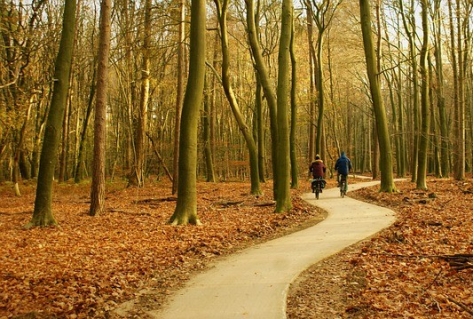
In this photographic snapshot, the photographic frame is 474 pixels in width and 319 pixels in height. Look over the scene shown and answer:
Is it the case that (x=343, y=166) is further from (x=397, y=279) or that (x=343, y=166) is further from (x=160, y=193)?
(x=397, y=279)

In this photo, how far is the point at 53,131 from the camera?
1142cm

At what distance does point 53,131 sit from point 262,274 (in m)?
7.54

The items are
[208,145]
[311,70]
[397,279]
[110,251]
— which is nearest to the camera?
[397,279]

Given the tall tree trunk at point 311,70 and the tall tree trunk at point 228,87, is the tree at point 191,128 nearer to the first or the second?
the tall tree trunk at point 228,87

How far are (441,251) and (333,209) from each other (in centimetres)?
618

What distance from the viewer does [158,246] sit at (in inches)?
351

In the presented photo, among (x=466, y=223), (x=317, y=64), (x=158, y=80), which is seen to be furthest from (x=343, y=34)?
(x=466, y=223)

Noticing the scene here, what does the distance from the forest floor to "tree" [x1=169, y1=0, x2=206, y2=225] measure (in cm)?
63

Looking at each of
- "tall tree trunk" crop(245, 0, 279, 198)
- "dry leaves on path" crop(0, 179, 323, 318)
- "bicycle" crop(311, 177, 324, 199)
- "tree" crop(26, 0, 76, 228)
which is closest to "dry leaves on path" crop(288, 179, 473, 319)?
"dry leaves on path" crop(0, 179, 323, 318)

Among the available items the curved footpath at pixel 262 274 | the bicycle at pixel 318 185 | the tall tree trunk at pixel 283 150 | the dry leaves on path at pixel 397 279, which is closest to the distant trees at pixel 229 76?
the tall tree trunk at pixel 283 150

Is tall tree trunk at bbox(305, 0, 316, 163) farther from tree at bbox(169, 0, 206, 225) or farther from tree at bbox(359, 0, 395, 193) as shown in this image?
tree at bbox(169, 0, 206, 225)

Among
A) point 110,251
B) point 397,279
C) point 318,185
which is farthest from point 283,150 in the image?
point 397,279

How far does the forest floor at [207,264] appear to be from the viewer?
5.48 m

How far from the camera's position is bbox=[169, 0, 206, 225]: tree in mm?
11250
